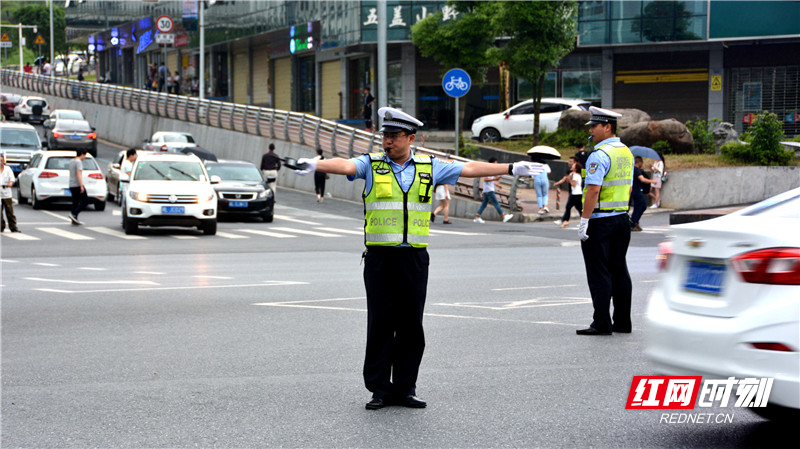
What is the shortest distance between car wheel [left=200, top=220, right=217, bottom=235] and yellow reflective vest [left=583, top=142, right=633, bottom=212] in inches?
555

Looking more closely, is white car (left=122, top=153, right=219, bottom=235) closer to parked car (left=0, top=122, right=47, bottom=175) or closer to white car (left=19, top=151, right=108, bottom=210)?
white car (left=19, top=151, right=108, bottom=210)

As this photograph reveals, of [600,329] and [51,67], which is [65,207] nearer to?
[600,329]

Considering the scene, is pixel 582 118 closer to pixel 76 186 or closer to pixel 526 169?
pixel 76 186

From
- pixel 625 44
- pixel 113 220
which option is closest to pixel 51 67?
pixel 625 44

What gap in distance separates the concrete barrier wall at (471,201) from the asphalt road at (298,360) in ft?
37.5

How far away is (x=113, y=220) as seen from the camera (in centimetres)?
A: 2600

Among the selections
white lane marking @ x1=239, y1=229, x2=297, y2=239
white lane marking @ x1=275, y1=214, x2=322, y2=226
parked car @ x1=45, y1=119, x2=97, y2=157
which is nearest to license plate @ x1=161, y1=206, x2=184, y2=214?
white lane marking @ x1=239, y1=229, x2=297, y2=239

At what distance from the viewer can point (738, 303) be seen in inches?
201

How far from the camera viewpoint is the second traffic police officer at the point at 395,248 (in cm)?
645

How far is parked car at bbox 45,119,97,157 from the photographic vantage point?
44.3 metres

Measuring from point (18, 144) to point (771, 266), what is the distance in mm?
35658

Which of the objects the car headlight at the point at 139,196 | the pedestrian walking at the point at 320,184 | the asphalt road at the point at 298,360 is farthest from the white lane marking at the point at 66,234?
the pedestrian walking at the point at 320,184

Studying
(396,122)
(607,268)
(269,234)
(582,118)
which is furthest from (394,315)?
(582,118)

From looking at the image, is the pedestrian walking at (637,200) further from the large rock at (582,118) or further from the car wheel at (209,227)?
the large rock at (582,118)
